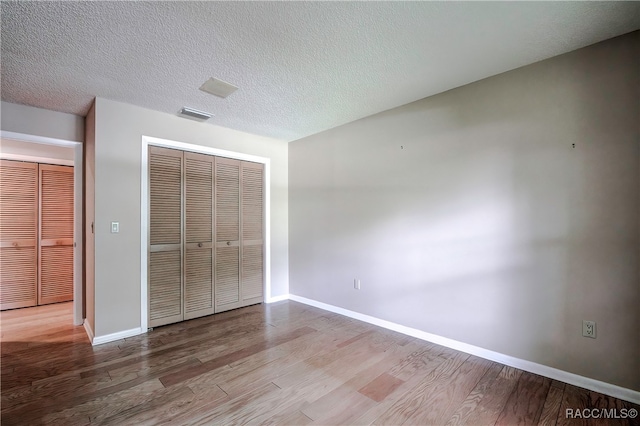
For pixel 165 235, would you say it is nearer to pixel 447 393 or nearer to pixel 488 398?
pixel 447 393

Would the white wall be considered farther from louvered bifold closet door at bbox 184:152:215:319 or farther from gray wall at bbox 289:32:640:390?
gray wall at bbox 289:32:640:390

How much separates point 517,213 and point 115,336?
3.95m

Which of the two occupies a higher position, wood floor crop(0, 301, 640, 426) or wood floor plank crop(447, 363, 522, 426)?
wood floor crop(0, 301, 640, 426)

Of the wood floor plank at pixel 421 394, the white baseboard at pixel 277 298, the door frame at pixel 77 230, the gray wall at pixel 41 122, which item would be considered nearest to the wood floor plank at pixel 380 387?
the wood floor plank at pixel 421 394

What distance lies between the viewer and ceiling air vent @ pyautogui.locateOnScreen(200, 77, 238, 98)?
2457mm

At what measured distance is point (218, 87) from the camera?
2545 mm

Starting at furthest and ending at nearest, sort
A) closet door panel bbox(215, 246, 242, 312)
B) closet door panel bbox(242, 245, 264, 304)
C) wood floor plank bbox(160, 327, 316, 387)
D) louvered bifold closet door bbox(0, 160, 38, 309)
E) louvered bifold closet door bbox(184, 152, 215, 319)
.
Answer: closet door panel bbox(242, 245, 264, 304) < louvered bifold closet door bbox(0, 160, 38, 309) < closet door panel bbox(215, 246, 242, 312) < louvered bifold closet door bbox(184, 152, 215, 319) < wood floor plank bbox(160, 327, 316, 387)

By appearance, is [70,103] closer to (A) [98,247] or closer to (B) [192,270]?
(A) [98,247]

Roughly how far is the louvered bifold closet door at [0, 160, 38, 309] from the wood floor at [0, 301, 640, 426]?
50.6 inches

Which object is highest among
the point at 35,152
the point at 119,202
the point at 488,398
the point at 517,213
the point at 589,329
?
the point at 35,152

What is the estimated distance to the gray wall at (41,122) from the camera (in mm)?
2756

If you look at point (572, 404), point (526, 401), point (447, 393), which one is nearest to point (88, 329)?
point (447, 393)

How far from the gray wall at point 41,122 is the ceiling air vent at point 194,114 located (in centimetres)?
121

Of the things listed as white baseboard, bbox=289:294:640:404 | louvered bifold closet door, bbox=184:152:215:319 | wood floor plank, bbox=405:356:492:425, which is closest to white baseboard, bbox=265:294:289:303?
louvered bifold closet door, bbox=184:152:215:319
